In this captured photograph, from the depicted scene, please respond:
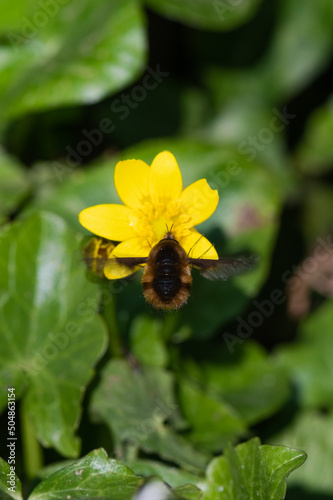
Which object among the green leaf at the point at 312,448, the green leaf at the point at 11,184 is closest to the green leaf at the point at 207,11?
the green leaf at the point at 11,184

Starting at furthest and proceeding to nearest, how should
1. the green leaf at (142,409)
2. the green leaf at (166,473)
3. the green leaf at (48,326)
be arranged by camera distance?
the green leaf at (142,409)
the green leaf at (48,326)
the green leaf at (166,473)

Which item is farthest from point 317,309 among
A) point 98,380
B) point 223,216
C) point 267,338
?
point 98,380

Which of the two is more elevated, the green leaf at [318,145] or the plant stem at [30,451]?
→ the green leaf at [318,145]

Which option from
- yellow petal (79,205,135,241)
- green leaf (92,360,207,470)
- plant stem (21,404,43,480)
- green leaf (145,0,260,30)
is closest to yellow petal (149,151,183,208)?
yellow petal (79,205,135,241)

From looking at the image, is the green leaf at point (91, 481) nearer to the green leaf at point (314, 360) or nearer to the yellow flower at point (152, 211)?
the yellow flower at point (152, 211)

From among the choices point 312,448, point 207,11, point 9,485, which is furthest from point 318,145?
point 9,485

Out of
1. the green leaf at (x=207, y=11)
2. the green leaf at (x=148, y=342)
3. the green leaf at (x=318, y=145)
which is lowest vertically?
the green leaf at (x=148, y=342)
